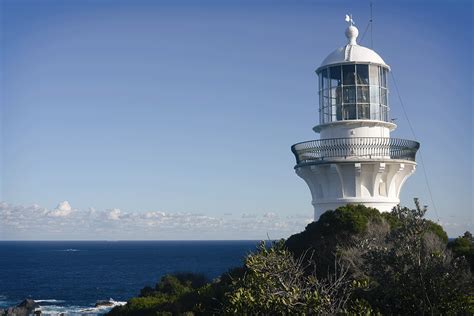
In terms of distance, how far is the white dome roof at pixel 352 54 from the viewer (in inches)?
814

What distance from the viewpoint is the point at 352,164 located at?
19.8 m

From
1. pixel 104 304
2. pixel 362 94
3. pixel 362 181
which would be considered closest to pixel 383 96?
pixel 362 94

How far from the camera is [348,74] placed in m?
20.9

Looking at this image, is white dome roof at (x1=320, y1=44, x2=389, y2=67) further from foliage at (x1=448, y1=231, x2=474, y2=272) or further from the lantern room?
foliage at (x1=448, y1=231, x2=474, y2=272)

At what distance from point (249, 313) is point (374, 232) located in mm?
7873

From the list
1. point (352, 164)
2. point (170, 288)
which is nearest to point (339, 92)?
point (352, 164)

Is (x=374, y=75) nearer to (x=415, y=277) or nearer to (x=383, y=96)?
(x=383, y=96)

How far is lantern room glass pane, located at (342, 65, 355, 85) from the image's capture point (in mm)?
20755

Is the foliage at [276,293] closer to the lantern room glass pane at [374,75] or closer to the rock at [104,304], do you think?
the lantern room glass pane at [374,75]

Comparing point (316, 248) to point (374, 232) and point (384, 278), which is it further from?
point (384, 278)

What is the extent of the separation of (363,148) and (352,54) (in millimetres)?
3363

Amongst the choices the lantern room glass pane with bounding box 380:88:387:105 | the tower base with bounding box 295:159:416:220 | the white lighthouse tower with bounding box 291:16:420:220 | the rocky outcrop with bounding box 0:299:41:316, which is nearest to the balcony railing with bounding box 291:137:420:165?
the white lighthouse tower with bounding box 291:16:420:220

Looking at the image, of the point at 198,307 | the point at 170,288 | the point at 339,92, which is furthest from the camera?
the point at 170,288

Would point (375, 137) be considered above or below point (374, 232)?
above
